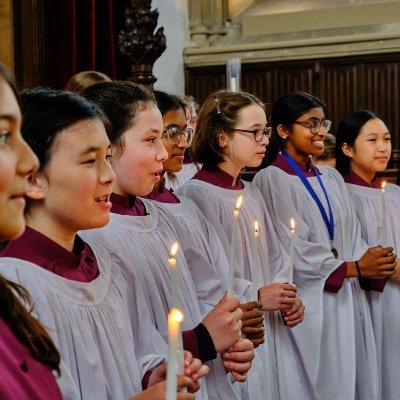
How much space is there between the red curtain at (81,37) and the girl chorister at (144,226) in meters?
3.57

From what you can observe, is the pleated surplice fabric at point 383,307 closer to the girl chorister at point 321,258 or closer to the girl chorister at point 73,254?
the girl chorister at point 321,258

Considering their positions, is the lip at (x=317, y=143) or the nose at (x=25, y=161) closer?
the nose at (x=25, y=161)

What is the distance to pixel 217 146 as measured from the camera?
3309 mm

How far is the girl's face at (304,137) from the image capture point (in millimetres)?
3791

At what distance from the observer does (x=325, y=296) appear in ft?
12.4

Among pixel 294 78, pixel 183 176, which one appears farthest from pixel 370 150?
pixel 294 78

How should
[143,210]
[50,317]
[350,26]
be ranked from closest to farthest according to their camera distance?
[50,317] → [143,210] → [350,26]

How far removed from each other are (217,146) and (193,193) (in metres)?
0.23

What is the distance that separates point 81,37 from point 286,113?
9.45 feet

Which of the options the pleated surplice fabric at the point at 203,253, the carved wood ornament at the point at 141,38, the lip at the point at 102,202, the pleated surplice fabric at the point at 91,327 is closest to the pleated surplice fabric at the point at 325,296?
the pleated surplice fabric at the point at 203,253

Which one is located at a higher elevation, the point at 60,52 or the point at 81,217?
the point at 60,52

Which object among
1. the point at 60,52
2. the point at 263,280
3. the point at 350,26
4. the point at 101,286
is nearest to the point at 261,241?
the point at 263,280

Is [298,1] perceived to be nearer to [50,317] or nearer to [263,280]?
[263,280]

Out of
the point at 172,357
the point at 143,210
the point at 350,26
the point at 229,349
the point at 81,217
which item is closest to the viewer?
the point at 172,357
